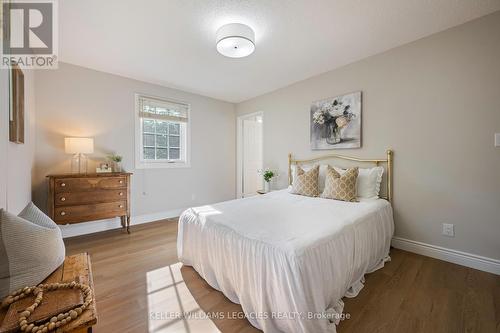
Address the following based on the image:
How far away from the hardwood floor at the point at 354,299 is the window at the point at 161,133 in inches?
70.7

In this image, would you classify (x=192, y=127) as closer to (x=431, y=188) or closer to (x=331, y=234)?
(x=331, y=234)

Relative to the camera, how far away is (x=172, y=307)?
1563mm

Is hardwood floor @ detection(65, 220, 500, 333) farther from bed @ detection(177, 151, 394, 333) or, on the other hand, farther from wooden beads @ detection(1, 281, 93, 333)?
wooden beads @ detection(1, 281, 93, 333)

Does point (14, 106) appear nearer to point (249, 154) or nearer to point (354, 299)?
point (354, 299)

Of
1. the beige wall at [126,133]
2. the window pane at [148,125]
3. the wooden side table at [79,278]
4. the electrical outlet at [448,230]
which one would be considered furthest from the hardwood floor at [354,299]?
the window pane at [148,125]

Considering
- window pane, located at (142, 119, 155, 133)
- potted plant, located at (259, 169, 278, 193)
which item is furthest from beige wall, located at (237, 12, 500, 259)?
window pane, located at (142, 119, 155, 133)

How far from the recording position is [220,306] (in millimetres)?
1569

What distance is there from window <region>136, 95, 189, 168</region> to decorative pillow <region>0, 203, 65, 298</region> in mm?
2794

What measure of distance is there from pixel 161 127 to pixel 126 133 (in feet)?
1.99

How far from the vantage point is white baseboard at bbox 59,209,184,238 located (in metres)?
2.93

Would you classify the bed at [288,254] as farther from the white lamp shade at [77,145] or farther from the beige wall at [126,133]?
the beige wall at [126,133]

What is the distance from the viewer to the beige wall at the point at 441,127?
1.98m

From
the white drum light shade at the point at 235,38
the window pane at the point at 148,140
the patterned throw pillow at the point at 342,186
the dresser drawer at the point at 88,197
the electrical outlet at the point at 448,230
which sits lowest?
the electrical outlet at the point at 448,230

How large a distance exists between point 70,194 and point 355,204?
3.44 meters
